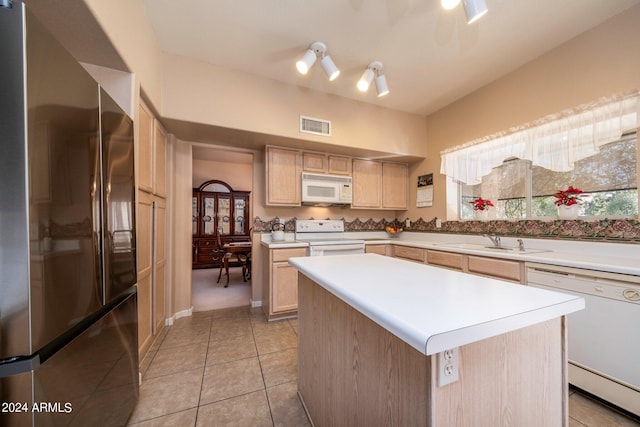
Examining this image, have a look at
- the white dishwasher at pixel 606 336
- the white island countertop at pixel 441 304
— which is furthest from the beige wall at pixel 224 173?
the white dishwasher at pixel 606 336

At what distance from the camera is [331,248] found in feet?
9.70

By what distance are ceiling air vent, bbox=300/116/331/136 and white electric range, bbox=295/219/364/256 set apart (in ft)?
4.10

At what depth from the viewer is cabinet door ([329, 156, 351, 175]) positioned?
3305mm

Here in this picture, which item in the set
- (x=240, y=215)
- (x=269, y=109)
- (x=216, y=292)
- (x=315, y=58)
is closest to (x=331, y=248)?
(x=269, y=109)

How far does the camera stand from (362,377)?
863 mm

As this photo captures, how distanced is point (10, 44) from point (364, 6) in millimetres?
1976

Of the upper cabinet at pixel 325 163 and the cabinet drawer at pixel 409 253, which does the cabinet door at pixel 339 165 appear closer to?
the upper cabinet at pixel 325 163

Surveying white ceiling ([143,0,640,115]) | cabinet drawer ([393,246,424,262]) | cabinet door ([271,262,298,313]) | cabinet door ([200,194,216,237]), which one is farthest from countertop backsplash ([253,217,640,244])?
cabinet door ([200,194,216,237])

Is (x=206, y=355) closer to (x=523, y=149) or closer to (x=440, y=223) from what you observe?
(x=440, y=223)

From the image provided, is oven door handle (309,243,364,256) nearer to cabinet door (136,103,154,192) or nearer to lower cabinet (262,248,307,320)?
lower cabinet (262,248,307,320)

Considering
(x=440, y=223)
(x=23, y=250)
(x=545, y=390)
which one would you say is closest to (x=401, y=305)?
(x=545, y=390)

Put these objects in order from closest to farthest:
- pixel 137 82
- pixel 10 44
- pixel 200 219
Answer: pixel 10 44
pixel 137 82
pixel 200 219

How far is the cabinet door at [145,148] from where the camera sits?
1.77 m

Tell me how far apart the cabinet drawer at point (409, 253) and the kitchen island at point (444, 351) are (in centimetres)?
194
